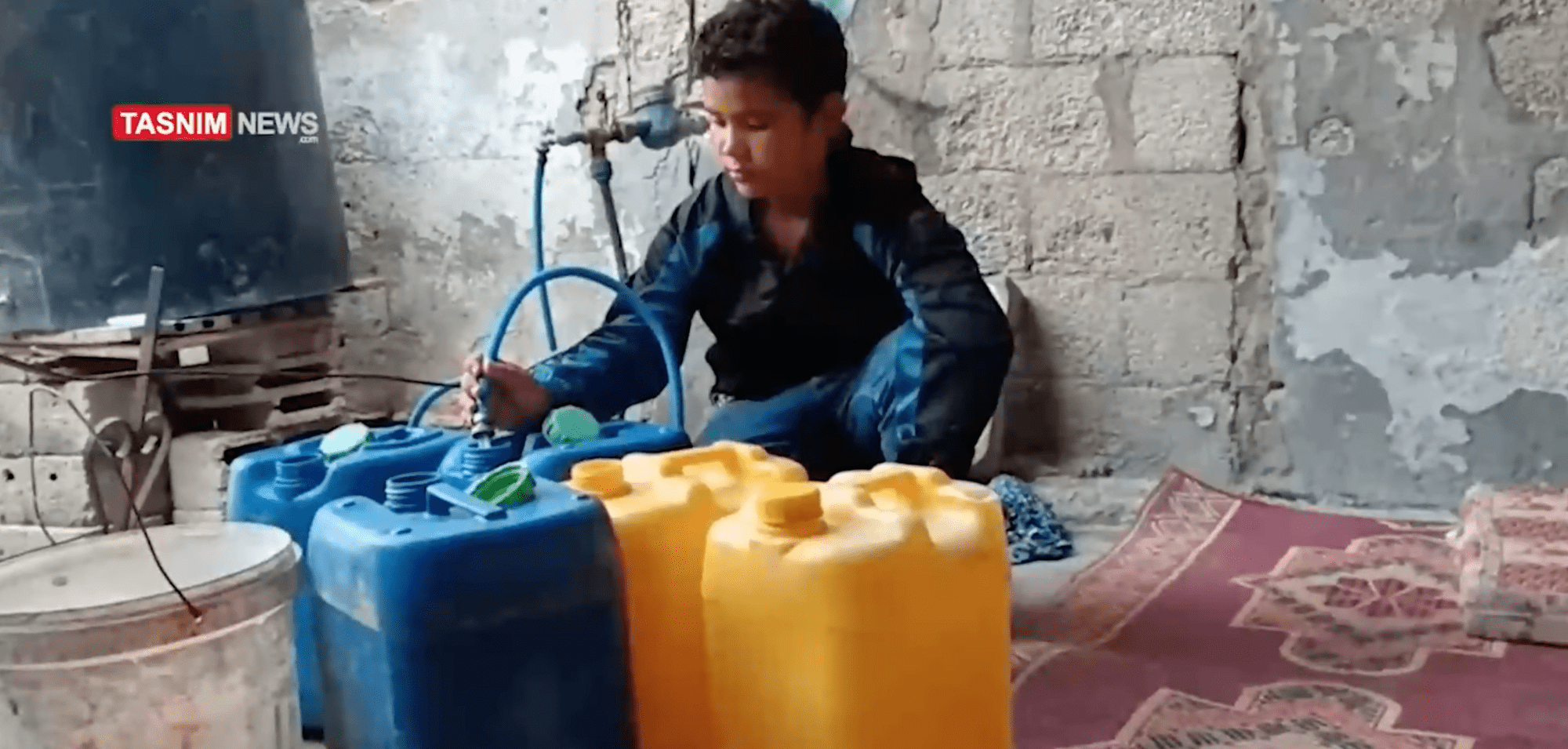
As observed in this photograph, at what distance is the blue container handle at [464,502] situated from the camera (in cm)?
96

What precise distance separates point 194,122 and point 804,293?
0.84m

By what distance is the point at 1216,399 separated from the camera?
216cm

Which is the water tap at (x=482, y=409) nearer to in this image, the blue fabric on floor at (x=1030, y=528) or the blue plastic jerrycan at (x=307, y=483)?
the blue plastic jerrycan at (x=307, y=483)

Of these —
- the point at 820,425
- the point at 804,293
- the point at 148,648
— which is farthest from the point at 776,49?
the point at 148,648

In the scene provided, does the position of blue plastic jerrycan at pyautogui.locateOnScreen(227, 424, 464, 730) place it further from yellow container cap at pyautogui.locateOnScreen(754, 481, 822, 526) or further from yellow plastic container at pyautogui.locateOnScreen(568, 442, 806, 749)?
yellow container cap at pyautogui.locateOnScreen(754, 481, 822, 526)

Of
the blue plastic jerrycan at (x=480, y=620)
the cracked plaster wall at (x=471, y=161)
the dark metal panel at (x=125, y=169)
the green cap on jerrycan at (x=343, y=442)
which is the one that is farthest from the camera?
the cracked plaster wall at (x=471, y=161)

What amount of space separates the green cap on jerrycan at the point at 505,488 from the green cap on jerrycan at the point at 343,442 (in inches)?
15.1

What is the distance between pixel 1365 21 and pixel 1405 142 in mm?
166

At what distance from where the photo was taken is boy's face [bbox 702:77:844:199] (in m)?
1.62

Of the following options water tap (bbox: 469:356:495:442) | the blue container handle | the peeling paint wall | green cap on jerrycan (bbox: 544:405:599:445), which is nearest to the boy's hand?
water tap (bbox: 469:356:495:442)

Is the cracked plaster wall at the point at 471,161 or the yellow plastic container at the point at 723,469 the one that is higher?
the cracked plaster wall at the point at 471,161

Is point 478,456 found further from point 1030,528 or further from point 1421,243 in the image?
point 1421,243

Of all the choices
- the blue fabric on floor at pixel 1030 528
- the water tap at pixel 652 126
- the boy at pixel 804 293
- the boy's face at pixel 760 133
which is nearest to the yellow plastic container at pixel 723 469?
the boy at pixel 804 293

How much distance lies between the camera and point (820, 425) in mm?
1789
